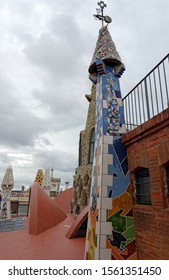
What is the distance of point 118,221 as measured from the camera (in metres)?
3.85

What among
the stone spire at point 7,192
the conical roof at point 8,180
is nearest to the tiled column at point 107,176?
the stone spire at point 7,192

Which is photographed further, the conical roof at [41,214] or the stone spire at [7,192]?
the stone spire at [7,192]

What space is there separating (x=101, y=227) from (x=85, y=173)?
595 cm

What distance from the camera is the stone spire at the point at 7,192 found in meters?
13.4

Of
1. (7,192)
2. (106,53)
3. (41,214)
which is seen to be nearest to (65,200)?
(7,192)

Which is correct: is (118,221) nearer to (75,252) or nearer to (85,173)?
(75,252)

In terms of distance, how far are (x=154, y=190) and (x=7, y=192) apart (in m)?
13.0

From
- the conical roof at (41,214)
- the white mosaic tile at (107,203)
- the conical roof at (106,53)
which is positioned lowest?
the conical roof at (41,214)

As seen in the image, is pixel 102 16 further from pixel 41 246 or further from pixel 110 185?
pixel 41 246

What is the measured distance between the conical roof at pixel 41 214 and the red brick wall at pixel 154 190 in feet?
20.6

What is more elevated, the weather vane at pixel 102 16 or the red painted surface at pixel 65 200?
the weather vane at pixel 102 16

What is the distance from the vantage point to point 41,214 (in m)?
9.50

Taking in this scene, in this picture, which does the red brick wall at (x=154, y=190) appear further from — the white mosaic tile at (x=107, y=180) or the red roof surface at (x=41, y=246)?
the red roof surface at (x=41, y=246)

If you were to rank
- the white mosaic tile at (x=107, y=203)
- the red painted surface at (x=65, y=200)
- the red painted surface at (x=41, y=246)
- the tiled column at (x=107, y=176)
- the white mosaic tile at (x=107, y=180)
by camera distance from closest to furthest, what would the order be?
the tiled column at (x=107, y=176), the white mosaic tile at (x=107, y=203), the white mosaic tile at (x=107, y=180), the red painted surface at (x=41, y=246), the red painted surface at (x=65, y=200)
